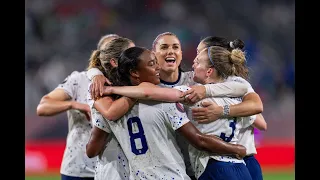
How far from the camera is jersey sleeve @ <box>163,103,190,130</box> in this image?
11.7 ft

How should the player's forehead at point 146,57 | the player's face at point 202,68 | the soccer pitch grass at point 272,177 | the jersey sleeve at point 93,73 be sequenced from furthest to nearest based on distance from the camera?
the soccer pitch grass at point 272,177, the jersey sleeve at point 93,73, the player's face at point 202,68, the player's forehead at point 146,57

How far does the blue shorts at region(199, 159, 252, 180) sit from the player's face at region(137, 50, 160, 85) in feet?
2.31

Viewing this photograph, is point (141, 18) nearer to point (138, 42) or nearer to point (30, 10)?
point (138, 42)

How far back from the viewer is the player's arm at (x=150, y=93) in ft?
11.6

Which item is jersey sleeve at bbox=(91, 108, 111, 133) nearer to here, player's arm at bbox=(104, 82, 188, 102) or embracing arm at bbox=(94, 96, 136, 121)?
embracing arm at bbox=(94, 96, 136, 121)

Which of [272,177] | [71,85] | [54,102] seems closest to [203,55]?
[71,85]

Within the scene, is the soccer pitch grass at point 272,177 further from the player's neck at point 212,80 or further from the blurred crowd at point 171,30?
the player's neck at point 212,80

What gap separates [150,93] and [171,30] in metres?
8.30

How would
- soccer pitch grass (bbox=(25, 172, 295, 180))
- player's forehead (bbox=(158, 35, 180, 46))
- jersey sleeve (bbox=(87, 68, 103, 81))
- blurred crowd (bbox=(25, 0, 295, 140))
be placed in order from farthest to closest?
1. blurred crowd (bbox=(25, 0, 295, 140))
2. soccer pitch grass (bbox=(25, 172, 295, 180))
3. player's forehead (bbox=(158, 35, 180, 46))
4. jersey sleeve (bbox=(87, 68, 103, 81))

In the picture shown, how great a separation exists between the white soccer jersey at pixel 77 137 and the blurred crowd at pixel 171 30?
5.62 m

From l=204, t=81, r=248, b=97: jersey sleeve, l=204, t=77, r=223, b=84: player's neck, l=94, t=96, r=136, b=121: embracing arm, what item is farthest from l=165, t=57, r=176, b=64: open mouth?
l=94, t=96, r=136, b=121: embracing arm

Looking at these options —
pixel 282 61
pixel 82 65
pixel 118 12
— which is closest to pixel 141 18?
pixel 118 12

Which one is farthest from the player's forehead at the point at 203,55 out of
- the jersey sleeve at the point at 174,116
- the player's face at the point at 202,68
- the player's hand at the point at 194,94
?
the jersey sleeve at the point at 174,116

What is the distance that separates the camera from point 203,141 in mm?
3590
